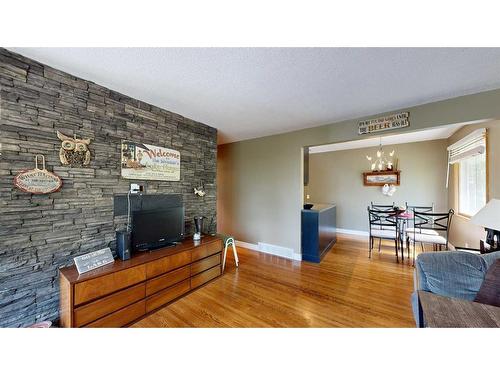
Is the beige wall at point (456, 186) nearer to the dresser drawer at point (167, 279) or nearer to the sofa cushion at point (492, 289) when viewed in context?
the sofa cushion at point (492, 289)

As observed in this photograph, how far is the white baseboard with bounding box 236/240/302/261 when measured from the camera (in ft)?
11.2

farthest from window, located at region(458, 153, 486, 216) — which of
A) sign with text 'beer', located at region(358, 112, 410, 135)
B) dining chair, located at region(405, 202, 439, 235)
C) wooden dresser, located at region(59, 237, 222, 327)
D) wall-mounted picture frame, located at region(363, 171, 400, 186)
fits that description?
wooden dresser, located at region(59, 237, 222, 327)

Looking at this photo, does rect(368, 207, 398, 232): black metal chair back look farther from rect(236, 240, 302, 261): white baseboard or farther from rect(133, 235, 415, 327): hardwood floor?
rect(236, 240, 302, 261): white baseboard

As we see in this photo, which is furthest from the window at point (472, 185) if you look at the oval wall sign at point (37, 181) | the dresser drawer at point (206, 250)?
the oval wall sign at point (37, 181)

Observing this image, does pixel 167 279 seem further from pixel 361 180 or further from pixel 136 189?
pixel 361 180

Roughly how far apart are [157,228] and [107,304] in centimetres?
81

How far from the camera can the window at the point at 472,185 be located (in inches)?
109

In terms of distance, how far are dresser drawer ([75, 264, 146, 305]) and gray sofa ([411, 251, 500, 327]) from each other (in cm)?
226

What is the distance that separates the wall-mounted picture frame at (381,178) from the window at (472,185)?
119 centimetres

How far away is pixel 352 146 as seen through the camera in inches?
203

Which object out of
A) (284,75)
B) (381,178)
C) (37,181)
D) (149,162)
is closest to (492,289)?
(284,75)

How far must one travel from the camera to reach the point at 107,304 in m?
1.58

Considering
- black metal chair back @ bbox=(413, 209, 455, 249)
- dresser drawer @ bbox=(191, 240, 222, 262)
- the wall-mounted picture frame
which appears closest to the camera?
dresser drawer @ bbox=(191, 240, 222, 262)
